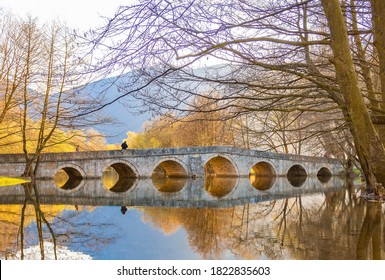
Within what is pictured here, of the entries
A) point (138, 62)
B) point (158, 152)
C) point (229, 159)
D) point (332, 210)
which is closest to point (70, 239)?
point (138, 62)

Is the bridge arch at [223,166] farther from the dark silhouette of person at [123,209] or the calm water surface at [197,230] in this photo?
the calm water surface at [197,230]

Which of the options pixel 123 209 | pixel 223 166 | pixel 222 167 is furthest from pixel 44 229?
pixel 222 167

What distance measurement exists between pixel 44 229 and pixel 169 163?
20055 millimetres

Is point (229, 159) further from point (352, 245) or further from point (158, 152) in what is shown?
point (352, 245)

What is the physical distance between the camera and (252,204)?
1135 cm

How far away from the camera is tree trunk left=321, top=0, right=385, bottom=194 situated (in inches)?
241

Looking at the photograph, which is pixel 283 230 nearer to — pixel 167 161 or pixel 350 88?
pixel 350 88

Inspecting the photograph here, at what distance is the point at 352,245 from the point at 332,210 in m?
4.44

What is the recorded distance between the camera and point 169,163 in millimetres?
27281

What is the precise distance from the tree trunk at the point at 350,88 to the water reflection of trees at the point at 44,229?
11.7 ft

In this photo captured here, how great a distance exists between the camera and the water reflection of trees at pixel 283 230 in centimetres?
512

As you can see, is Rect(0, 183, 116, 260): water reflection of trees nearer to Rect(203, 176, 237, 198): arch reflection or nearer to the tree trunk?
the tree trunk

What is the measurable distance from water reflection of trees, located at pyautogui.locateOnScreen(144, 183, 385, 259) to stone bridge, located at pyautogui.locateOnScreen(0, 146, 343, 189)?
13.2 m

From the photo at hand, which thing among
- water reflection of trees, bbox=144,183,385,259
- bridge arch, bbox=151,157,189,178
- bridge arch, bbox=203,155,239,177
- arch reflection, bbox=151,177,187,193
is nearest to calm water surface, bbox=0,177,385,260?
water reflection of trees, bbox=144,183,385,259
